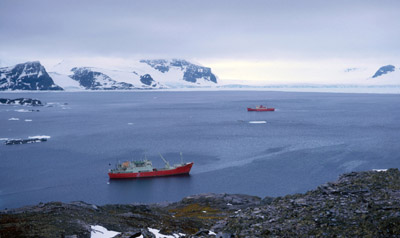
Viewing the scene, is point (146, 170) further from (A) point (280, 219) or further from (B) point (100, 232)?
(A) point (280, 219)

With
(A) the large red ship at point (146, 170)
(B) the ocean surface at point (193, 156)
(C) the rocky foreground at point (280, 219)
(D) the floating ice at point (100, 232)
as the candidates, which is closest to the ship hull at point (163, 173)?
(A) the large red ship at point (146, 170)

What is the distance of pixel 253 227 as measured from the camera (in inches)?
564

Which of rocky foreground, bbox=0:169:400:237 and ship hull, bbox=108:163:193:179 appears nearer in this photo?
rocky foreground, bbox=0:169:400:237

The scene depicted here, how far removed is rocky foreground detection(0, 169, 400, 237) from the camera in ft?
43.2

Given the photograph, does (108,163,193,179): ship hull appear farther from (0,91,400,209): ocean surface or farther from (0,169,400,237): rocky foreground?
(0,169,400,237): rocky foreground

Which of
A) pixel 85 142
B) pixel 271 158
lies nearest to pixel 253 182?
pixel 271 158

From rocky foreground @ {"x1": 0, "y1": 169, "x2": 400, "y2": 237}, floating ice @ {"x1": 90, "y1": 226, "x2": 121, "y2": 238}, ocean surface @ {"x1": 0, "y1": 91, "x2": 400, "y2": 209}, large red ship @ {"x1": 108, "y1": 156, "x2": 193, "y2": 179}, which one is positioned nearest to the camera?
rocky foreground @ {"x1": 0, "y1": 169, "x2": 400, "y2": 237}

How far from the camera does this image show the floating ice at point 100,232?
15516 millimetres

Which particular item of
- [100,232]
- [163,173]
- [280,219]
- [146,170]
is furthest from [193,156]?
[280,219]

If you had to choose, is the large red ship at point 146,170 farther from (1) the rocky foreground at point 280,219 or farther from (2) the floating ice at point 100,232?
(2) the floating ice at point 100,232

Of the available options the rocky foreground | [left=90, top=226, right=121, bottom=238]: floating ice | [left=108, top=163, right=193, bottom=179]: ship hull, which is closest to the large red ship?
[left=108, top=163, right=193, bottom=179]: ship hull

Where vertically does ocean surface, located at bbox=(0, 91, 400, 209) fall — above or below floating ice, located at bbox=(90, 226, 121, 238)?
below

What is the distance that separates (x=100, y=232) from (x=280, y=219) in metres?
7.70

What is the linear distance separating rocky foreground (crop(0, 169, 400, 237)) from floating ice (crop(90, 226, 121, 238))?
0.86 ft
